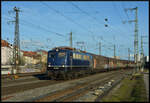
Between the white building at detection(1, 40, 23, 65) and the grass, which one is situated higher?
the white building at detection(1, 40, 23, 65)

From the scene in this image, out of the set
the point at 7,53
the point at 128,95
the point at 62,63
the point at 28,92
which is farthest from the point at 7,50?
the point at 128,95

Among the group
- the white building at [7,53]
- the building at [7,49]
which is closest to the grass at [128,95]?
the building at [7,49]

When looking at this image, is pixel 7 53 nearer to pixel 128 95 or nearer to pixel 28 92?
pixel 28 92

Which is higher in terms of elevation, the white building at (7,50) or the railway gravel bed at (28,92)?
the white building at (7,50)

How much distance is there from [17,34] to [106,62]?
63.2 feet

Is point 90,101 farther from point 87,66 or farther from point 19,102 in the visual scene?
point 87,66

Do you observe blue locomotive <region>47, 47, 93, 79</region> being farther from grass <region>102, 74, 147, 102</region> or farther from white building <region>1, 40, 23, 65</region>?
grass <region>102, 74, 147, 102</region>

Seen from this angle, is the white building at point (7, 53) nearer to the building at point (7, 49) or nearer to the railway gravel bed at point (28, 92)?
the building at point (7, 49)

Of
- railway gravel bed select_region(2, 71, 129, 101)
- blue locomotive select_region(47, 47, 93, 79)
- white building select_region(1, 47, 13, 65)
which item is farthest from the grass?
white building select_region(1, 47, 13, 65)

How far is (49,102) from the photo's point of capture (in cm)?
1043

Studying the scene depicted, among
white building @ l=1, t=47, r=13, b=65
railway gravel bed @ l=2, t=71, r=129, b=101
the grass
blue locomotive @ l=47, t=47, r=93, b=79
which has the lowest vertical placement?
the grass

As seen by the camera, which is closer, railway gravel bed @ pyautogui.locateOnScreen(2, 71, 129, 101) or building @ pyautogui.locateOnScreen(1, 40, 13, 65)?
railway gravel bed @ pyautogui.locateOnScreen(2, 71, 129, 101)

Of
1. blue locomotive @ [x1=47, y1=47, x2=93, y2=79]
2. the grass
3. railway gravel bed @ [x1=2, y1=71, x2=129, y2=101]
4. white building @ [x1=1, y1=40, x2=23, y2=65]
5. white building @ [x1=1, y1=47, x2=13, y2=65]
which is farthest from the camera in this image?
white building @ [x1=1, y1=47, x2=13, y2=65]

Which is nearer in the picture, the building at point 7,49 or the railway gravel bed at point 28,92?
the railway gravel bed at point 28,92
